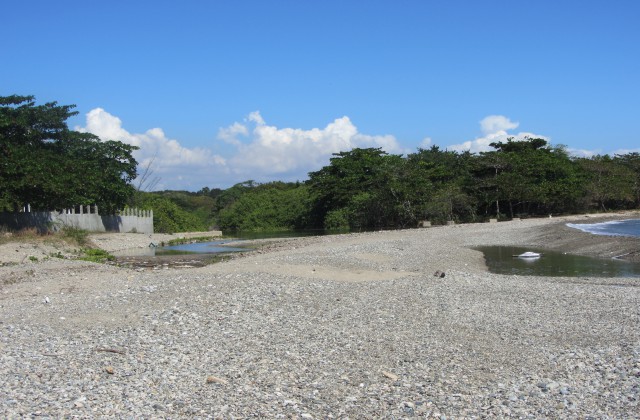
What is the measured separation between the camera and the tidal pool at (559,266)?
21.0 meters

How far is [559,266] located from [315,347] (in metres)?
17.2

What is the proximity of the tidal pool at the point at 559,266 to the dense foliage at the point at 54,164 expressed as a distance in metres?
22.5

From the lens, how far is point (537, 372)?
818cm

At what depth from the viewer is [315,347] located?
31.2 feet

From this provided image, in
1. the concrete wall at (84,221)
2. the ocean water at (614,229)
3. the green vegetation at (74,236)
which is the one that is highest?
the concrete wall at (84,221)

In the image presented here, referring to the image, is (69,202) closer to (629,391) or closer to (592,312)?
(592,312)

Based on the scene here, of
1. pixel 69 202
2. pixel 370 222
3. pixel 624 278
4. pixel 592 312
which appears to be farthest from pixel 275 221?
pixel 592 312

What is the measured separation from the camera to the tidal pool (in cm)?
2096

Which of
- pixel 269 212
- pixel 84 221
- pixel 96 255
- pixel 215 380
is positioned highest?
pixel 269 212

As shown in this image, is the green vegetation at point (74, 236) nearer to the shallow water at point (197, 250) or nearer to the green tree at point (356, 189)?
the shallow water at point (197, 250)

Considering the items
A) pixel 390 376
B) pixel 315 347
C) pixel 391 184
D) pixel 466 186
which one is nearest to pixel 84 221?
pixel 391 184

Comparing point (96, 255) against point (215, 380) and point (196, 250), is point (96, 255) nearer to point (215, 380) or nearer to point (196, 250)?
point (196, 250)

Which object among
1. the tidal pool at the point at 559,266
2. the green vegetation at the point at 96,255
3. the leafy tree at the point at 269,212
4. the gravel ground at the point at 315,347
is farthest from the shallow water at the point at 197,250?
the leafy tree at the point at 269,212

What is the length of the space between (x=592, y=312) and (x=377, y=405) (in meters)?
7.48
